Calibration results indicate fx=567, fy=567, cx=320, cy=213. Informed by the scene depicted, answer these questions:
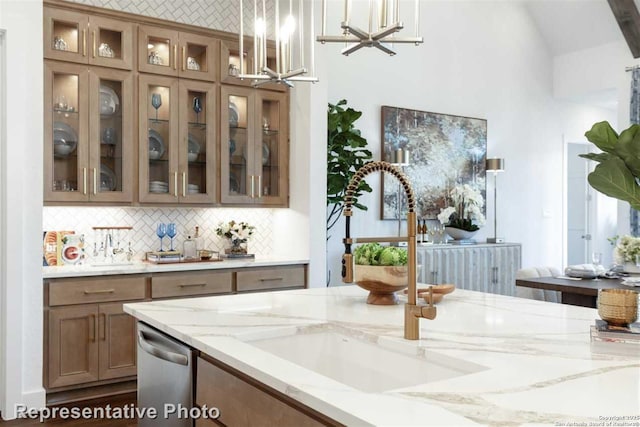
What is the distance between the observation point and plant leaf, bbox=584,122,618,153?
1226 mm

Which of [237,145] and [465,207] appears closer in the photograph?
[237,145]

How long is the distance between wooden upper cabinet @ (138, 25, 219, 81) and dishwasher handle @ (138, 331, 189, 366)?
267cm

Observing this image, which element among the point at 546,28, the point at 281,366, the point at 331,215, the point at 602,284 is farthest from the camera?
the point at 546,28

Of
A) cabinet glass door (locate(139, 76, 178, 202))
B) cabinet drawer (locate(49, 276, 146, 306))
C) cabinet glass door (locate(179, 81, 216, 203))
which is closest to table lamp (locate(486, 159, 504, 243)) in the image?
cabinet glass door (locate(179, 81, 216, 203))

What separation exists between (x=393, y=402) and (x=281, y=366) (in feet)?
1.17

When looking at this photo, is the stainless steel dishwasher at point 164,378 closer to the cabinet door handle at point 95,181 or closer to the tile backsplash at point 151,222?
the cabinet door handle at point 95,181

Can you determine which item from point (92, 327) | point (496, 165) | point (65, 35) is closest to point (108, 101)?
point (65, 35)

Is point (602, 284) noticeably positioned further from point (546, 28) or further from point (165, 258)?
point (546, 28)

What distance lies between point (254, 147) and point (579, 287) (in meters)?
2.56

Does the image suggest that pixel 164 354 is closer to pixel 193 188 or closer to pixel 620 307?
pixel 620 307

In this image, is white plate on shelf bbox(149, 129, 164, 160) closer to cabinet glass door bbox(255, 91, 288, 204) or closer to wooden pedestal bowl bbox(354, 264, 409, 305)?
cabinet glass door bbox(255, 91, 288, 204)

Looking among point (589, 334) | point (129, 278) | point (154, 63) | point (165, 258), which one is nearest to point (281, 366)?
point (589, 334)

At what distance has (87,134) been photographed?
386 centimetres

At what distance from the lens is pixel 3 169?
349 cm
